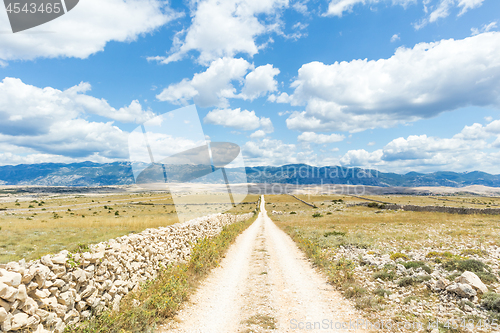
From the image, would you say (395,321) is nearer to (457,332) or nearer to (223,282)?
(457,332)

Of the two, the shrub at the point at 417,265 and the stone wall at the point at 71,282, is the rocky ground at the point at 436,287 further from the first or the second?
the stone wall at the point at 71,282

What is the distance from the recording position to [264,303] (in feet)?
29.7

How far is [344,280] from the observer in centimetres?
1060

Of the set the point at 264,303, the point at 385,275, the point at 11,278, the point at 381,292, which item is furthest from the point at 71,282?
the point at 385,275

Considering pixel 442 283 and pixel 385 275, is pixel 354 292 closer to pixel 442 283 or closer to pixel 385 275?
pixel 385 275

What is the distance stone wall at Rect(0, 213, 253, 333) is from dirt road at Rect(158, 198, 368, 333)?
228cm

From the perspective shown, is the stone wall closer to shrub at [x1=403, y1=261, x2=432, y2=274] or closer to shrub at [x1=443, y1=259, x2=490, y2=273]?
shrub at [x1=403, y1=261, x2=432, y2=274]

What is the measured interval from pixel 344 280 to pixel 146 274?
8917 millimetres

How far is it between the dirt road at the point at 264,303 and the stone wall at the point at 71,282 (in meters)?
2.28

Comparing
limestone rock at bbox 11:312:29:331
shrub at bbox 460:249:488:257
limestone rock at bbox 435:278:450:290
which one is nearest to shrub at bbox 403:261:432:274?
limestone rock at bbox 435:278:450:290

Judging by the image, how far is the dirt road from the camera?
7422 mm

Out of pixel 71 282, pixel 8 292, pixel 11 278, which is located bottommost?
pixel 71 282

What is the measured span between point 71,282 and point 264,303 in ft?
21.6

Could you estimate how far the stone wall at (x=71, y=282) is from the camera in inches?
182
